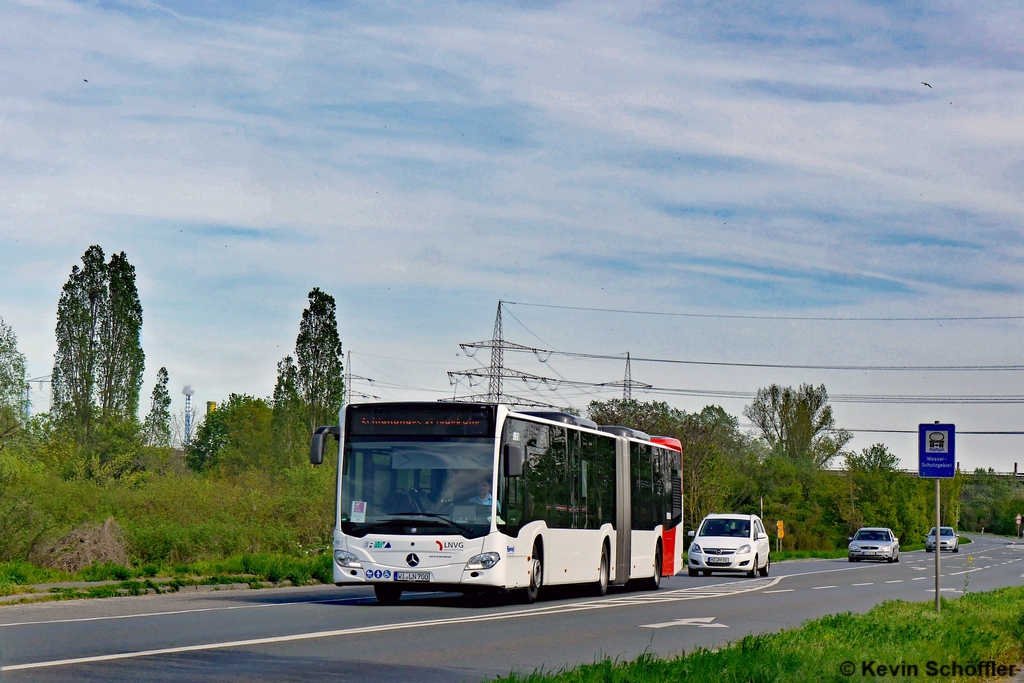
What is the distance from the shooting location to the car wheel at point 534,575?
66.5 feet

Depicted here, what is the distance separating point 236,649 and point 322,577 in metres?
13.9

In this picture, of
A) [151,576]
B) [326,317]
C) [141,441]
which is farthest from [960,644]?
[326,317]

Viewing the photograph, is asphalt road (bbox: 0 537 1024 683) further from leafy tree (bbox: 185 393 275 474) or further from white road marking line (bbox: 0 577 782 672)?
leafy tree (bbox: 185 393 275 474)

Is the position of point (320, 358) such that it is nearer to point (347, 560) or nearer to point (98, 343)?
point (98, 343)

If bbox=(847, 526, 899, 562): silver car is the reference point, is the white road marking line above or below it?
above

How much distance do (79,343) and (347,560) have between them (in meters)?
49.6

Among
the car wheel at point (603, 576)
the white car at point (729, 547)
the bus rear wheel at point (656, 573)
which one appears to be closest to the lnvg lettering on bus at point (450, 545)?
the car wheel at point (603, 576)

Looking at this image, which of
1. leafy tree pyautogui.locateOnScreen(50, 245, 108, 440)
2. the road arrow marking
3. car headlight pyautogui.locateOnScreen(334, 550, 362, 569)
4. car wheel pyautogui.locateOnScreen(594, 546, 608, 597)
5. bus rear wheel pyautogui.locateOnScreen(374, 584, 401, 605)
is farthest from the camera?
leafy tree pyautogui.locateOnScreen(50, 245, 108, 440)

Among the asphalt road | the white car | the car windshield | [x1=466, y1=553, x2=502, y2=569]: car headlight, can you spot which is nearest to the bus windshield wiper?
[x1=466, y1=553, x2=502, y2=569]: car headlight

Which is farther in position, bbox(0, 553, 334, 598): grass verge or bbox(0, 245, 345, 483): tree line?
bbox(0, 245, 345, 483): tree line

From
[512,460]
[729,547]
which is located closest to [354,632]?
[512,460]

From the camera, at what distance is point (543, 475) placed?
2081 cm

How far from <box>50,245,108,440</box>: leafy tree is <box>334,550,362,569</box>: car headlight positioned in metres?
46.9

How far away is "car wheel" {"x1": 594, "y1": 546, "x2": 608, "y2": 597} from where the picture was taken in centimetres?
2385
